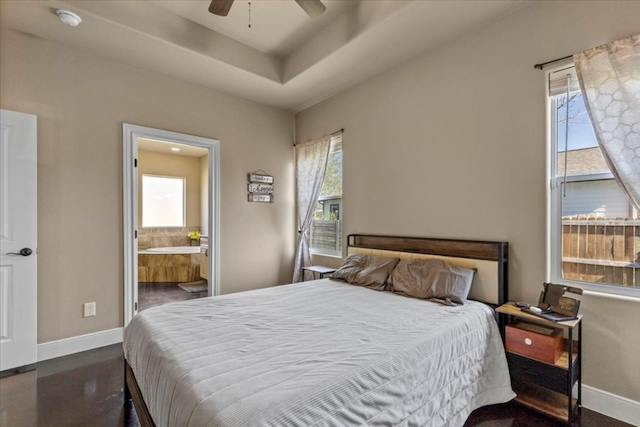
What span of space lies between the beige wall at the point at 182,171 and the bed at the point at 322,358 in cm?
516

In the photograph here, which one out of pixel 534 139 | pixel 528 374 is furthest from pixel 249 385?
pixel 534 139

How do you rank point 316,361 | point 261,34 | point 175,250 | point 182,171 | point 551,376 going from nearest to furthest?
point 316,361, point 551,376, point 261,34, point 175,250, point 182,171

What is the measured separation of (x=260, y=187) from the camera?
417 cm

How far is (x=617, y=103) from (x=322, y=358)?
2.31m

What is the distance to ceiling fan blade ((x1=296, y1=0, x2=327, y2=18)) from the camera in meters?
2.02

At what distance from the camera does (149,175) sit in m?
6.39

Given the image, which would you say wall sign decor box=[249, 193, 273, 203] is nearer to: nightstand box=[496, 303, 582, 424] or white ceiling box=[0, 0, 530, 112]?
white ceiling box=[0, 0, 530, 112]

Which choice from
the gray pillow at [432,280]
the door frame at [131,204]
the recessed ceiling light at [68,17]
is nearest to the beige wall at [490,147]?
the gray pillow at [432,280]

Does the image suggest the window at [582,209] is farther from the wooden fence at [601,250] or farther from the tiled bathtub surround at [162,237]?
the tiled bathtub surround at [162,237]

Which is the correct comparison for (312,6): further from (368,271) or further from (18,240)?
(18,240)

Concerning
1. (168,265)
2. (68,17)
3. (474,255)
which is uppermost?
(68,17)

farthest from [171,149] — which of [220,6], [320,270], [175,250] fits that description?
[220,6]

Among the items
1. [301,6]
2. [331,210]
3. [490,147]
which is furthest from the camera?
[331,210]

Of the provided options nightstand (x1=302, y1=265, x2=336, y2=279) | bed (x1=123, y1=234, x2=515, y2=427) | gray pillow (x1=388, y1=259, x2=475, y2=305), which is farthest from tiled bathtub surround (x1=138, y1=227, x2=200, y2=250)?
gray pillow (x1=388, y1=259, x2=475, y2=305)
